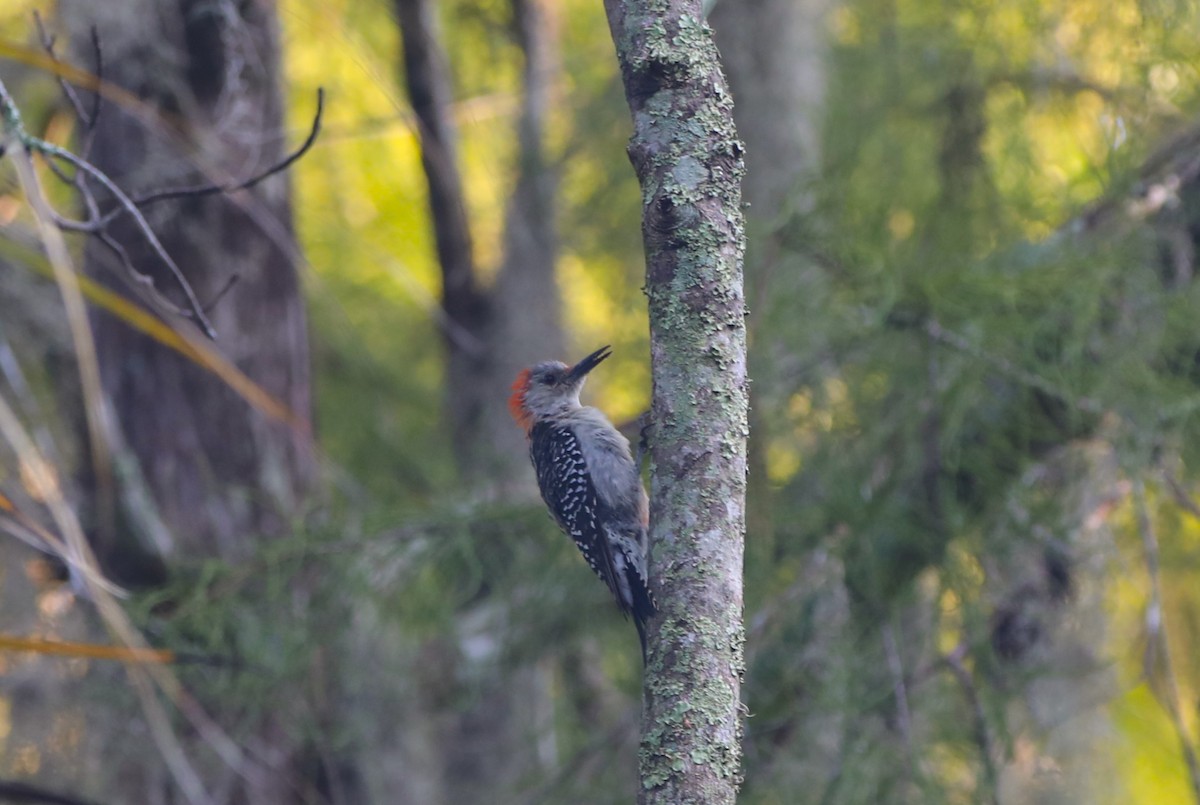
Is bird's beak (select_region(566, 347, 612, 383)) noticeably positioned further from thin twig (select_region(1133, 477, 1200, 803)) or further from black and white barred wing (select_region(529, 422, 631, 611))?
thin twig (select_region(1133, 477, 1200, 803))

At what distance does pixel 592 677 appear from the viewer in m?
7.58

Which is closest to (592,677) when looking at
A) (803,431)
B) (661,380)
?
(803,431)

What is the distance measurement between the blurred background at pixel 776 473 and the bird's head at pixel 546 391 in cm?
46

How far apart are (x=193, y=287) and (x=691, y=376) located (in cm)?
392

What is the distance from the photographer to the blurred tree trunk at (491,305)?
7484 millimetres

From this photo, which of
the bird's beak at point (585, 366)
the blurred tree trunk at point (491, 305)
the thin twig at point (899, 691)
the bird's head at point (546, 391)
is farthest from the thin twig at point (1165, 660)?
the blurred tree trunk at point (491, 305)

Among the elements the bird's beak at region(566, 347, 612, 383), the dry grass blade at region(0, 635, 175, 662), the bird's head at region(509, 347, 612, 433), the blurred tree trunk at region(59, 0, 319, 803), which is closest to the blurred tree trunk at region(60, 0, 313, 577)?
the blurred tree trunk at region(59, 0, 319, 803)

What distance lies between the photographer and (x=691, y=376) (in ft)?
6.98

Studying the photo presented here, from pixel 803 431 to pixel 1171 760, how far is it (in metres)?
2.48

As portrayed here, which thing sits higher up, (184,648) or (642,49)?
(642,49)

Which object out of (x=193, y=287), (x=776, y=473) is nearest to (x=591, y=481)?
(x=776, y=473)

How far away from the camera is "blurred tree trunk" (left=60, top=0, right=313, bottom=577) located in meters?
5.38

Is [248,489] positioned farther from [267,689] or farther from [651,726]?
[651,726]

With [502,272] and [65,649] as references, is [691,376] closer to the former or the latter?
[65,649]
